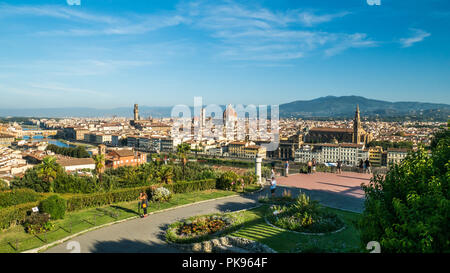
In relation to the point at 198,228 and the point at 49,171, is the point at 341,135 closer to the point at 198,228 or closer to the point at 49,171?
the point at 49,171

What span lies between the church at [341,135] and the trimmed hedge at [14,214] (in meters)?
91.5

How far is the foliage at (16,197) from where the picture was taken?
32.8 feet

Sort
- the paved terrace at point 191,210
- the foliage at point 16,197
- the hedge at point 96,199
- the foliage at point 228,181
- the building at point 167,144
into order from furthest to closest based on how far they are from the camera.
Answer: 1. the building at point 167,144
2. the foliage at point 228,181
3. the foliage at point 16,197
4. the hedge at point 96,199
5. the paved terrace at point 191,210

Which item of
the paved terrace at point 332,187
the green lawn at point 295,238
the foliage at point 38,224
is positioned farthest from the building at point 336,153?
the foliage at point 38,224

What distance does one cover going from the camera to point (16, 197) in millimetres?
10203

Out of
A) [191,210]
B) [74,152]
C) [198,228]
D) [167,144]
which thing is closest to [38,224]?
[198,228]

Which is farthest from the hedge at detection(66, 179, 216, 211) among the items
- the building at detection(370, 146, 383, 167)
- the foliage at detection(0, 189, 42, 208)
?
the building at detection(370, 146, 383, 167)

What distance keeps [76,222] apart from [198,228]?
12.5 ft

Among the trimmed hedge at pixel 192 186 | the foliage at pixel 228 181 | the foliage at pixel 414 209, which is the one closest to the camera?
the foliage at pixel 414 209

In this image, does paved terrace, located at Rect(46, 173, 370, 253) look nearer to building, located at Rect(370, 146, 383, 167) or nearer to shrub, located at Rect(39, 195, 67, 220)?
shrub, located at Rect(39, 195, 67, 220)

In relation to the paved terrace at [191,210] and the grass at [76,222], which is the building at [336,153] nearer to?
the paved terrace at [191,210]

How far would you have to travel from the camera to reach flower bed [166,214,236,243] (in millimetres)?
7828

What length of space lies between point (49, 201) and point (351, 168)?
14102mm
